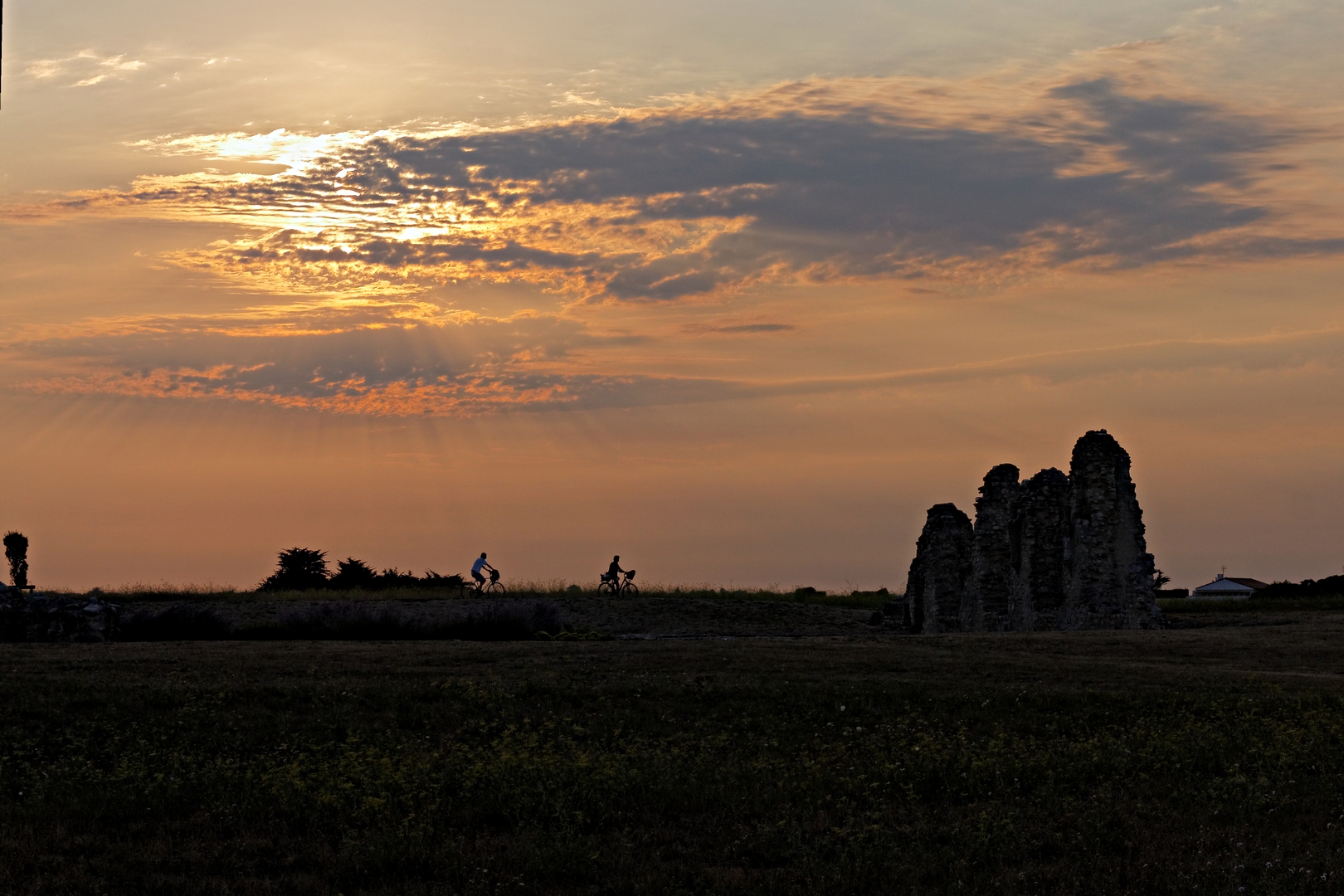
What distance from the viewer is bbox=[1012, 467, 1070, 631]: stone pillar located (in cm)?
4025

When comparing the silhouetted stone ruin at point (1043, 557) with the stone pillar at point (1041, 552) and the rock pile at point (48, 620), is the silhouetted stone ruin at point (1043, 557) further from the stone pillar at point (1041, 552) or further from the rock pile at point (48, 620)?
the rock pile at point (48, 620)

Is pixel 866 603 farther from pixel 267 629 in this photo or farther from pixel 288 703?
pixel 288 703

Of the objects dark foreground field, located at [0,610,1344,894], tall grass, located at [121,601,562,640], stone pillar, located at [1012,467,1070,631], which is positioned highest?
stone pillar, located at [1012,467,1070,631]

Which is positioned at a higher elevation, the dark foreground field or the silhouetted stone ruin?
the silhouetted stone ruin

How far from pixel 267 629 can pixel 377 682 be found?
40.9 ft

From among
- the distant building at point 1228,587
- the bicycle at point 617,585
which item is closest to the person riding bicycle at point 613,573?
the bicycle at point 617,585

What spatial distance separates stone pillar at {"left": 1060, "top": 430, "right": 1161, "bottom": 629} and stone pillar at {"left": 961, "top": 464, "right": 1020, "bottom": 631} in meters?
2.19

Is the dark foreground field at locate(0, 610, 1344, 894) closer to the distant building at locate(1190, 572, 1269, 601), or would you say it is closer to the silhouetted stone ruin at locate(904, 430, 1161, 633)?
the silhouetted stone ruin at locate(904, 430, 1161, 633)

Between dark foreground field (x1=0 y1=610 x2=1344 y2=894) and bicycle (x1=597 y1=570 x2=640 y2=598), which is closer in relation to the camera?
dark foreground field (x1=0 y1=610 x2=1344 y2=894)

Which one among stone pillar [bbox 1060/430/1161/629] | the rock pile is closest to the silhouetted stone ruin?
stone pillar [bbox 1060/430/1161/629]

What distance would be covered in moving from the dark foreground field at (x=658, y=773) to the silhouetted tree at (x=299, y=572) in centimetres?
2994

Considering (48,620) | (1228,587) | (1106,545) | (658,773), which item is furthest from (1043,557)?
(1228,587)

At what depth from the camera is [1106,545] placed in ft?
125

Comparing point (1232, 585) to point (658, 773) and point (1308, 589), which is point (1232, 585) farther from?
point (658, 773)
